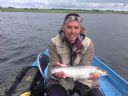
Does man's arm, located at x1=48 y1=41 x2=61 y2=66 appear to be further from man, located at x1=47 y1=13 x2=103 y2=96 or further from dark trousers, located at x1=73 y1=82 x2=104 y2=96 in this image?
dark trousers, located at x1=73 y1=82 x2=104 y2=96

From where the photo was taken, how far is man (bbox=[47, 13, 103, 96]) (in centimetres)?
609

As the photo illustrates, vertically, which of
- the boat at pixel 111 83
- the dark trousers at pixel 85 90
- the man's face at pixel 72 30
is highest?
the man's face at pixel 72 30

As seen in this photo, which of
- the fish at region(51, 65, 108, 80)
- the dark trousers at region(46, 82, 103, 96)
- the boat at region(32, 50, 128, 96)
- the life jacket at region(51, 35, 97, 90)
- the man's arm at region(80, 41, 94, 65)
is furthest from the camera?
the boat at region(32, 50, 128, 96)

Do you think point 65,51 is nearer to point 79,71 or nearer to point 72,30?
point 72,30

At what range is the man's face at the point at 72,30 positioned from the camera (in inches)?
238

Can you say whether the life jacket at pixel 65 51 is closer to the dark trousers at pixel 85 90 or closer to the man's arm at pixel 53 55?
the man's arm at pixel 53 55

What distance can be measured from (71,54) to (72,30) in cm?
58

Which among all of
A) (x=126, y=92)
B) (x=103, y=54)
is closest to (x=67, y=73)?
(x=126, y=92)

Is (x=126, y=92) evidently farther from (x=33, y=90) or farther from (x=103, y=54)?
(x=103, y=54)

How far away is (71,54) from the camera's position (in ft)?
20.5

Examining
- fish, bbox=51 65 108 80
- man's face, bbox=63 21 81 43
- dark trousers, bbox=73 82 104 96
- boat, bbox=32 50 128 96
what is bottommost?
boat, bbox=32 50 128 96

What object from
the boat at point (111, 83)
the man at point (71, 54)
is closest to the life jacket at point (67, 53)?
the man at point (71, 54)

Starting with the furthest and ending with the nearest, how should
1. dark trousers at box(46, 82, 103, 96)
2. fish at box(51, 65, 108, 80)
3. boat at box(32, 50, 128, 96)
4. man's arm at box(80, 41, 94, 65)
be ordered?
1. boat at box(32, 50, 128, 96)
2. man's arm at box(80, 41, 94, 65)
3. dark trousers at box(46, 82, 103, 96)
4. fish at box(51, 65, 108, 80)

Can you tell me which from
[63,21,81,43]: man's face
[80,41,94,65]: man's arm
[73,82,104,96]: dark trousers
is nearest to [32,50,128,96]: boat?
[73,82,104,96]: dark trousers
